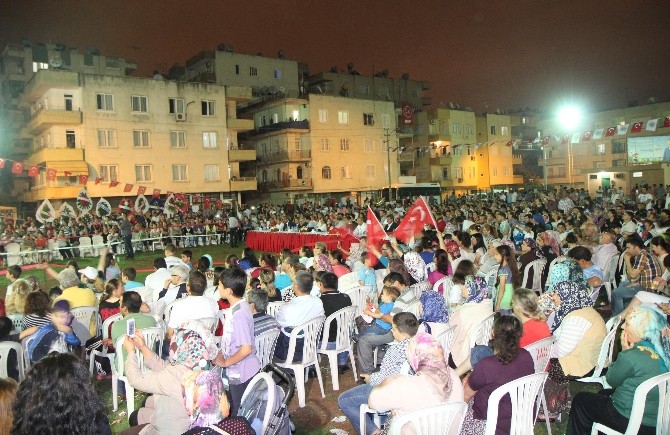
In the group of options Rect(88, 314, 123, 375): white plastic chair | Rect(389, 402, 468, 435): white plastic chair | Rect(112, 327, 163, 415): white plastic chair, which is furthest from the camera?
Rect(88, 314, 123, 375): white plastic chair

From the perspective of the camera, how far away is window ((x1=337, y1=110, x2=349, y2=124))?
48594 millimetres

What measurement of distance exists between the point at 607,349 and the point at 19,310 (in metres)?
7.08

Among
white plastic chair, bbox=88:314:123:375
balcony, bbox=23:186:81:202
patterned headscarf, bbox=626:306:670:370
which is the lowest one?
white plastic chair, bbox=88:314:123:375

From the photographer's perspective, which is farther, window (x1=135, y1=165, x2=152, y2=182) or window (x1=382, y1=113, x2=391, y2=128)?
window (x1=382, y1=113, x2=391, y2=128)

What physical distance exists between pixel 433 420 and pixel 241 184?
4062 centimetres

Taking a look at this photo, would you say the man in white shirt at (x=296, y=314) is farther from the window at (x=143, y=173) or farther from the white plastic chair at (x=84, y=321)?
the window at (x=143, y=173)

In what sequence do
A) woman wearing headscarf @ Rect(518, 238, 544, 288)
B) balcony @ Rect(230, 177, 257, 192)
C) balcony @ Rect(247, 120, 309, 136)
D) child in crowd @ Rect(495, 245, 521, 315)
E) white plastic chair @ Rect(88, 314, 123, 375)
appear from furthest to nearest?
balcony @ Rect(247, 120, 309, 136) → balcony @ Rect(230, 177, 257, 192) → woman wearing headscarf @ Rect(518, 238, 544, 288) → child in crowd @ Rect(495, 245, 521, 315) → white plastic chair @ Rect(88, 314, 123, 375)

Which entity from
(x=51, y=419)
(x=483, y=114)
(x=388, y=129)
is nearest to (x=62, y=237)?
(x=51, y=419)

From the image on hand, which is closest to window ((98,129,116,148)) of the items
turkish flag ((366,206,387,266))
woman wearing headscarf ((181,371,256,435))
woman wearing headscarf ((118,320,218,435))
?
turkish flag ((366,206,387,266))

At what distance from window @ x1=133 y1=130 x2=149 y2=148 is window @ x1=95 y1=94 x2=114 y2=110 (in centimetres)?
236

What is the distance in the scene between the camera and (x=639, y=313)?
3.98 metres

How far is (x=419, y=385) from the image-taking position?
3.69 meters

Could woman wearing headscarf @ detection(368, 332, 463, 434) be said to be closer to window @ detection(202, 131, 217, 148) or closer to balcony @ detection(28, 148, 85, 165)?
balcony @ detection(28, 148, 85, 165)

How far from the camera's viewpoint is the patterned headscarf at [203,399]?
3186mm
